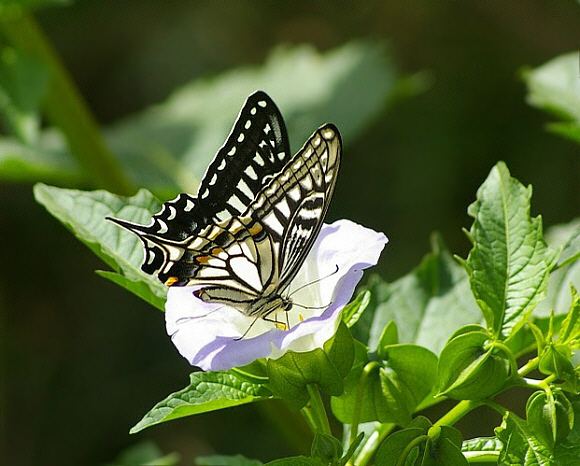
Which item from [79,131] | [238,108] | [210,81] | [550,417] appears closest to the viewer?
[550,417]

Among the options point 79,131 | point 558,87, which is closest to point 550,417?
point 558,87

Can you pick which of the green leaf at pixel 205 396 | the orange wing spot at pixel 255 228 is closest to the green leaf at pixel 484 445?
the green leaf at pixel 205 396

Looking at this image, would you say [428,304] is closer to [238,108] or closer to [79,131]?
[79,131]

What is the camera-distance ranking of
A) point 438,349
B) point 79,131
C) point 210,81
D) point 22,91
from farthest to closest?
point 210,81
point 79,131
point 22,91
point 438,349

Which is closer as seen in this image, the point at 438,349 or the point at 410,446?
the point at 410,446

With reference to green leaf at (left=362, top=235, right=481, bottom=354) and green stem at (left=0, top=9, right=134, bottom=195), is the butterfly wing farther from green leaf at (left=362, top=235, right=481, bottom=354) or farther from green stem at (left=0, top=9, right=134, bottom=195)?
green stem at (left=0, top=9, right=134, bottom=195)

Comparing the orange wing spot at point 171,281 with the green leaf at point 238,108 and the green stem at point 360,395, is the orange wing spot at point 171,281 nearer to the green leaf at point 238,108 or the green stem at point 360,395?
the green stem at point 360,395

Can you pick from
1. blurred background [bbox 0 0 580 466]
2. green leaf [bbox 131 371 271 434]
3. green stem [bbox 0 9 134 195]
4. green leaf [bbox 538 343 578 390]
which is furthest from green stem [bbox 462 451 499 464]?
blurred background [bbox 0 0 580 466]
